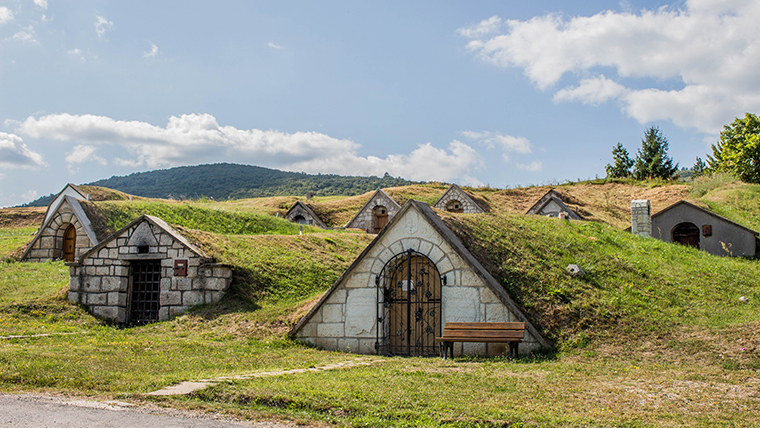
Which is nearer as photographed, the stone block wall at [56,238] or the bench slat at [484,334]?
the bench slat at [484,334]

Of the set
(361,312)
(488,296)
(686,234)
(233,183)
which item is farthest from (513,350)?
(233,183)

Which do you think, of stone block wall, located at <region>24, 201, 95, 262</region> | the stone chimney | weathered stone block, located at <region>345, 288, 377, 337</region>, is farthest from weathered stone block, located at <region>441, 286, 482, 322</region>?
stone block wall, located at <region>24, 201, 95, 262</region>

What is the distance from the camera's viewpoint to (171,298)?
14.9m

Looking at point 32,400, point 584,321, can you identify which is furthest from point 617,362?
point 32,400

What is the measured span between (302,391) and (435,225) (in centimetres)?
584

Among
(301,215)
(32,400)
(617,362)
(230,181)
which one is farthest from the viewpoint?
(230,181)

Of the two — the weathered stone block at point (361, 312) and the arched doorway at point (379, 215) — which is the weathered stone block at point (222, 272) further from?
the arched doorway at point (379, 215)

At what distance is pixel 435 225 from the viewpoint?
36.8ft

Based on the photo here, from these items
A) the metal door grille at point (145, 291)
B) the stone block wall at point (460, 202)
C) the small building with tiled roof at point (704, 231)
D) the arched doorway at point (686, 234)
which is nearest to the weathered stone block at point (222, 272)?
the metal door grille at point (145, 291)

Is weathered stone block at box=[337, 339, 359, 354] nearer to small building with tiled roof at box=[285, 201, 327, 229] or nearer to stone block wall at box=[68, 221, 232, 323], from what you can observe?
stone block wall at box=[68, 221, 232, 323]

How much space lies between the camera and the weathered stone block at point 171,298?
48.8ft

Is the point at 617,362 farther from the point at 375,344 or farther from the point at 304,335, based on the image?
the point at 304,335

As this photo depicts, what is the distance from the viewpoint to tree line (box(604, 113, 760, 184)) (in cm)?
3684

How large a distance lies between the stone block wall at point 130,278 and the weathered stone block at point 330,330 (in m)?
4.73
